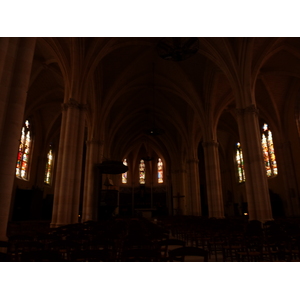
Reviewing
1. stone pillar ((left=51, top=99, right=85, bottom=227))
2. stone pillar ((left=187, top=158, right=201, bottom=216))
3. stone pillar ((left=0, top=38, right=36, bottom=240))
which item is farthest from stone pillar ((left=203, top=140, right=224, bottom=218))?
stone pillar ((left=0, top=38, right=36, bottom=240))

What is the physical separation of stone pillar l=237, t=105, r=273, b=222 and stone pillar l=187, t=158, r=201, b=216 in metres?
12.6

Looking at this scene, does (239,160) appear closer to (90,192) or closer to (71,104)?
(90,192)

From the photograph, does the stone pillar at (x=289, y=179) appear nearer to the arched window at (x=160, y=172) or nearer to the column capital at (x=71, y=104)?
the column capital at (x=71, y=104)

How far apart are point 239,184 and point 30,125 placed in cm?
2734

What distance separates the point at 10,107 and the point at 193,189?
912 inches

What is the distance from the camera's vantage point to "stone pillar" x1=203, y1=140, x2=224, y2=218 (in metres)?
20.1

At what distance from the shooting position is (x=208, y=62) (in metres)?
19.5

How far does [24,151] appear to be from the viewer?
25.6 m

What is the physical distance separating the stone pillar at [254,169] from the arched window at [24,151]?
70.7 ft

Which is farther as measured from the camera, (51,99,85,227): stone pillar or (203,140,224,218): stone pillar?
(203,140,224,218): stone pillar

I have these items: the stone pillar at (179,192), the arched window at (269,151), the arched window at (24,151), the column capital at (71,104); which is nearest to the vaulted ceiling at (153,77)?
the column capital at (71,104)

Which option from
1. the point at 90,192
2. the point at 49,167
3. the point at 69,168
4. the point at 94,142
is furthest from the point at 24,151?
the point at 69,168

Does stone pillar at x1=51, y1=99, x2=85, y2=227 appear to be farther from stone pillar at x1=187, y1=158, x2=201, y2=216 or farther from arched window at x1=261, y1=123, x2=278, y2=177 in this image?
arched window at x1=261, y1=123, x2=278, y2=177

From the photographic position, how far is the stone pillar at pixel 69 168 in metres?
11.7
